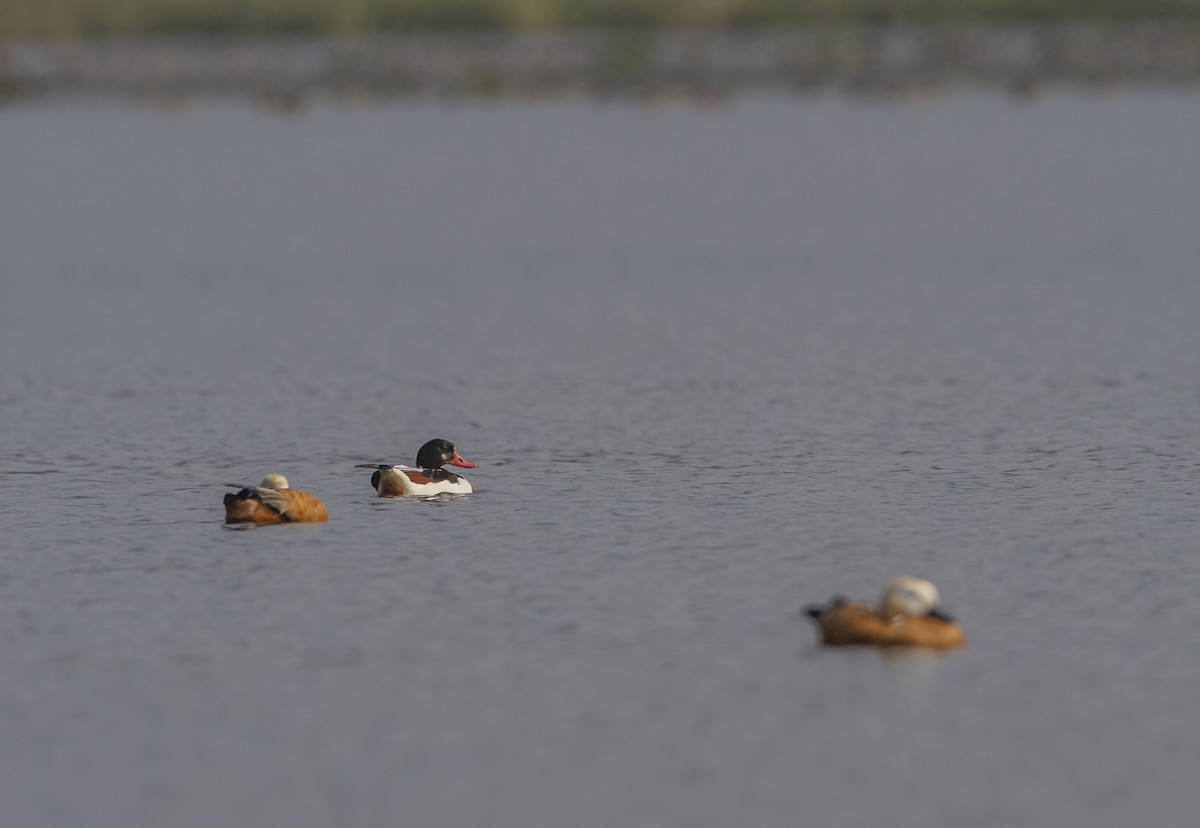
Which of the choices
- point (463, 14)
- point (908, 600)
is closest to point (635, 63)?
point (463, 14)

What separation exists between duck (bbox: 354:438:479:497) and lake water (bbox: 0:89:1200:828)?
290 millimetres

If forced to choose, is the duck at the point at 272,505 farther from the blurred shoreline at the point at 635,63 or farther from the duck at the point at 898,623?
the blurred shoreline at the point at 635,63

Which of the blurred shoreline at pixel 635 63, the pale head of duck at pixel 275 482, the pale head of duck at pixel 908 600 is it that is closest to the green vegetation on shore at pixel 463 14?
the blurred shoreline at pixel 635 63

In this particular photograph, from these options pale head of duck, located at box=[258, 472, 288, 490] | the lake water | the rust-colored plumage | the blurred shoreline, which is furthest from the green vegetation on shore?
the rust-colored plumage

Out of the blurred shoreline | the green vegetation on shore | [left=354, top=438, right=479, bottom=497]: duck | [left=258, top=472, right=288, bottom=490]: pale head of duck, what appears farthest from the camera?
the green vegetation on shore

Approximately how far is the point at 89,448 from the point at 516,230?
35.8 m

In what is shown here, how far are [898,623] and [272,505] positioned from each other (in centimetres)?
758

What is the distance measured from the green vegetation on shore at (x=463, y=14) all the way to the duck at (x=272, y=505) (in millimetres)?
124797

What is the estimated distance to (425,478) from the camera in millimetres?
24859

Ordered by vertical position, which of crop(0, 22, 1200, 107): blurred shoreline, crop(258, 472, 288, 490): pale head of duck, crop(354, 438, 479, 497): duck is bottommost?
crop(354, 438, 479, 497): duck

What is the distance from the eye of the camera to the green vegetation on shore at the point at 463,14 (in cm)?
14662

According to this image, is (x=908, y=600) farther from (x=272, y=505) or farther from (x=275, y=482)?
(x=275, y=482)

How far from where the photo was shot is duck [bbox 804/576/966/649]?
60.7 ft

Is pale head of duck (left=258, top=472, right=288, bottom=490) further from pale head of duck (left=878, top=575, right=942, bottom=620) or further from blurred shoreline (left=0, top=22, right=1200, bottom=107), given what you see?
blurred shoreline (left=0, top=22, right=1200, bottom=107)
